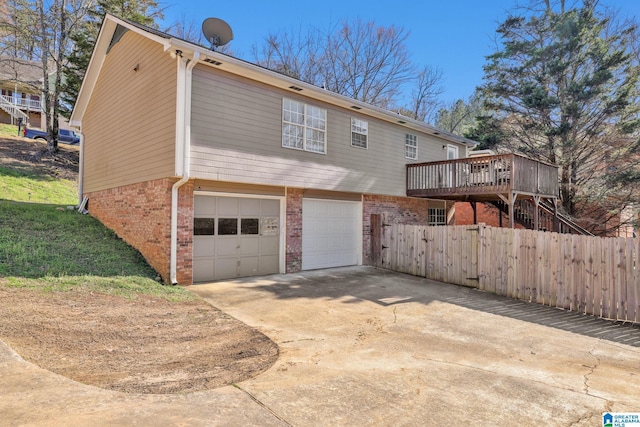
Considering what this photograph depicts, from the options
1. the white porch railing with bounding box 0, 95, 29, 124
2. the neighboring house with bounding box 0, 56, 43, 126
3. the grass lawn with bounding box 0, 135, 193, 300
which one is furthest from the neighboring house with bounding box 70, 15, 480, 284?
the neighboring house with bounding box 0, 56, 43, 126

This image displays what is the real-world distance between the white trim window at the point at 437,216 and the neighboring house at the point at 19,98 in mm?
32861

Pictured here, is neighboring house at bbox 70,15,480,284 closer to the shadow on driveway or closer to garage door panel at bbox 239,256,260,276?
garage door panel at bbox 239,256,260,276

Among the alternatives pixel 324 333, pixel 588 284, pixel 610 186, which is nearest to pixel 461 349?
pixel 324 333

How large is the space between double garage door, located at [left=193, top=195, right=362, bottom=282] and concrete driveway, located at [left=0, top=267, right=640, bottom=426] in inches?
68.2

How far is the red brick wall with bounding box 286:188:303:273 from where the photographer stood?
10.9m

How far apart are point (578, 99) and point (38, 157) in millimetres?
27638

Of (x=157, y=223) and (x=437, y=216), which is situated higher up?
(x=437, y=216)

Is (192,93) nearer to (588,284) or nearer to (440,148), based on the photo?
(588,284)

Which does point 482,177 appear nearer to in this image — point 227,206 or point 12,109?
point 227,206

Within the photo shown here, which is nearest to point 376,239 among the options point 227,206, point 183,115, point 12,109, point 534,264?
point 534,264

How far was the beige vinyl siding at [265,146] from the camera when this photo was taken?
873 cm

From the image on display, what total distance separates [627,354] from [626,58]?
16.4 m

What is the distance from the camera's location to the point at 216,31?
10422 mm

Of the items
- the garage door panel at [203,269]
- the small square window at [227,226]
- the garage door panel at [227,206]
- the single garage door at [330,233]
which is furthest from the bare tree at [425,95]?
the garage door panel at [203,269]
